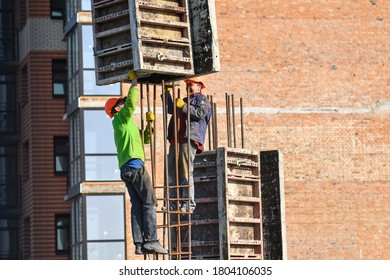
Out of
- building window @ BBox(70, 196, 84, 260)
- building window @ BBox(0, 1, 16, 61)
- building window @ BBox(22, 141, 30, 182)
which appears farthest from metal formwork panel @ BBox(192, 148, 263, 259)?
building window @ BBox(0, 1, 16, 61)

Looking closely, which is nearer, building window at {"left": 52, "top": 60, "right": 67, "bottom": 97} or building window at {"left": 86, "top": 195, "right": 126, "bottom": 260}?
building window at {"left": 86, "top": 195, "right": 126, "bottom": 260}

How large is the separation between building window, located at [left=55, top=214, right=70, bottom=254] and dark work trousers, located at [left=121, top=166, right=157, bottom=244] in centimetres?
2466

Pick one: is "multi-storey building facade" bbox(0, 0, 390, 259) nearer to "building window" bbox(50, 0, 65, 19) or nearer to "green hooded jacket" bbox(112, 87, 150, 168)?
"building window" bbox(50, 0, 65, 19)

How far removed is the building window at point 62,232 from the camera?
40.6 metres

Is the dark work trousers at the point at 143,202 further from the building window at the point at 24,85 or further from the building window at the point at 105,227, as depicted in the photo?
the building window at the point at 24,85

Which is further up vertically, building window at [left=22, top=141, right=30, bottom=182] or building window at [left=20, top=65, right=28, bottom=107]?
building window at [left=20, top=65, right=28, bottom=107]

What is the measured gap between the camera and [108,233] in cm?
3431

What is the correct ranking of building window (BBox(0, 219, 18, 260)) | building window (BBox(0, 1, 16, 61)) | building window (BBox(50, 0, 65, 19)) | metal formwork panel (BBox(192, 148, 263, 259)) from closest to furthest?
metal formwork panel (BBox(192, 148, 263, 259)), building window (BBox(50, 0, 65, 19)), building window (BBox(0, 219, 18, 260)), building window (BBox(0, 1, 16, 61))

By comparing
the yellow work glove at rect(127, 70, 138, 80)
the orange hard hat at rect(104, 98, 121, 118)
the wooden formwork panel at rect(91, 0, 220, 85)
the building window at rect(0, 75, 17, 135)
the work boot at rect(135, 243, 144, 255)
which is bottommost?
the work boot at rect(135, 243, 144, 255)

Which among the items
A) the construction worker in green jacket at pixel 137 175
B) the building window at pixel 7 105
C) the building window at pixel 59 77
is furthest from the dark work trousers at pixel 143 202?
the building window at pixel 7 105

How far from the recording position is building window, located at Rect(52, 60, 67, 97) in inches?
1637

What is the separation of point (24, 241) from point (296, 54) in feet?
41.0

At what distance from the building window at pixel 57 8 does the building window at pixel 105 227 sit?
893cm
